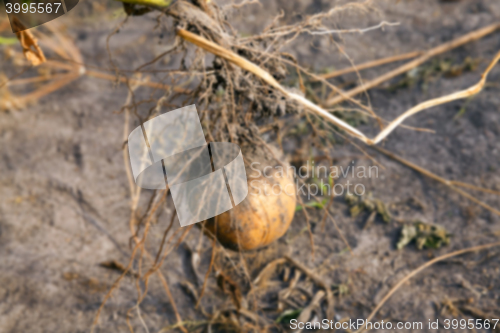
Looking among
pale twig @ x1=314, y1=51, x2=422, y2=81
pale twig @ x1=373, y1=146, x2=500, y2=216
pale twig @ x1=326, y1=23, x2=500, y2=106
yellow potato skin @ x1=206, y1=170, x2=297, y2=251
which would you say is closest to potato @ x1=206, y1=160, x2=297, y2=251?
yellow potato skin @ x1=206, y1=170, x2=297, y2=251

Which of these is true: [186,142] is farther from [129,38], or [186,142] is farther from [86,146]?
[129,38]

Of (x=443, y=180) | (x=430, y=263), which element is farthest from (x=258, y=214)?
(x=443, y=180)

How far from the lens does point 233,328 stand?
179 centimetres

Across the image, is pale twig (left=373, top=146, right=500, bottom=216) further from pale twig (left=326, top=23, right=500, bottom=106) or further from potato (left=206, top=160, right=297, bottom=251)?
potato (left=206, top=160, right=297, bottom=251)

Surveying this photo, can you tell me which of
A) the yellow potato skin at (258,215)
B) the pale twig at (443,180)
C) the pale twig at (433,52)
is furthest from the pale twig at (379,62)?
the yellow potato skin at (258,215)

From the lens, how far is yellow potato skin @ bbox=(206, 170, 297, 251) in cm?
165

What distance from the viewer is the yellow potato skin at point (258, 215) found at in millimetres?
1650

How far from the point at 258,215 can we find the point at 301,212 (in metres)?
0.68

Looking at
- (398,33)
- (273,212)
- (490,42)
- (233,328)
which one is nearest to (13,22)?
(273,212)

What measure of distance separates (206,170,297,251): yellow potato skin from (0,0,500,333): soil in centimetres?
35

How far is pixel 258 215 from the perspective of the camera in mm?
1656

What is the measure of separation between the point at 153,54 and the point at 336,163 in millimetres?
2024

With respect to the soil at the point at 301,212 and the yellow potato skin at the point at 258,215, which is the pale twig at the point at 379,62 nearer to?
the soil at the point at 301,212

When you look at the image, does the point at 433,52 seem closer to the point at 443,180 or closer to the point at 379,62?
the point at 379,62
